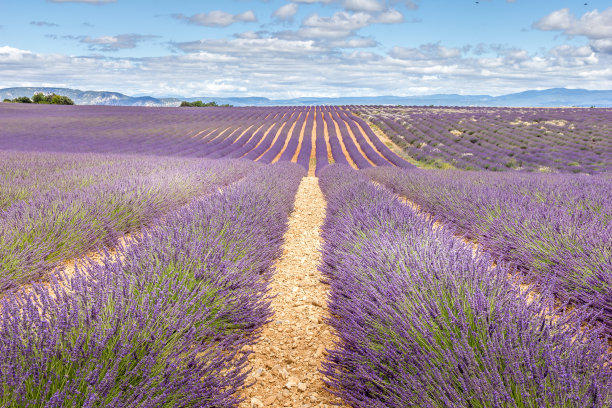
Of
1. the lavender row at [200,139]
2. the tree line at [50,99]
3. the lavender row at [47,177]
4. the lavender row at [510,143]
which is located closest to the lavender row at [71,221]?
the lavender row at [47,177]

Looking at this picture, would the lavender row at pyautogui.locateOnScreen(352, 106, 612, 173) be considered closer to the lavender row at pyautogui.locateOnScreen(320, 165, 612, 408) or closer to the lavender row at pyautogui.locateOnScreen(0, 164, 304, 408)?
the lavender row at pyautogui.locateOnScreen(320, 165, 612, 408)

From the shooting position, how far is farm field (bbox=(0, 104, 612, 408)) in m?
1.28

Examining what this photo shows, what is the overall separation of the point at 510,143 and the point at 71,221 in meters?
19.6

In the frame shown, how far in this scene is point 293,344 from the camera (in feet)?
7.54

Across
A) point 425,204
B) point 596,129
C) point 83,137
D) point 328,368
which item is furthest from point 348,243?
point 596,129

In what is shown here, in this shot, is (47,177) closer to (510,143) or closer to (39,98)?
(510,143)

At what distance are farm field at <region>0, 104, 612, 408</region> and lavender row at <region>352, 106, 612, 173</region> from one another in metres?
8.78

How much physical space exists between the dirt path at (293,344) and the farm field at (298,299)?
0.01 metres

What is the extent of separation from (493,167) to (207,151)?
490 inches

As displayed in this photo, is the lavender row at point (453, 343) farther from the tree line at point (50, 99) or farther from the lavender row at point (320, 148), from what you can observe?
the tree line at point (50, 99)

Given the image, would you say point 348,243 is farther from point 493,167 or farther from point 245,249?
point 493,167

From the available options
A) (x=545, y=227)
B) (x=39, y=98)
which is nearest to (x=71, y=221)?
(x=545, y=227)

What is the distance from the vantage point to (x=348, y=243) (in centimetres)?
313

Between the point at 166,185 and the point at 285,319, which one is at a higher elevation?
the point at 166,185
